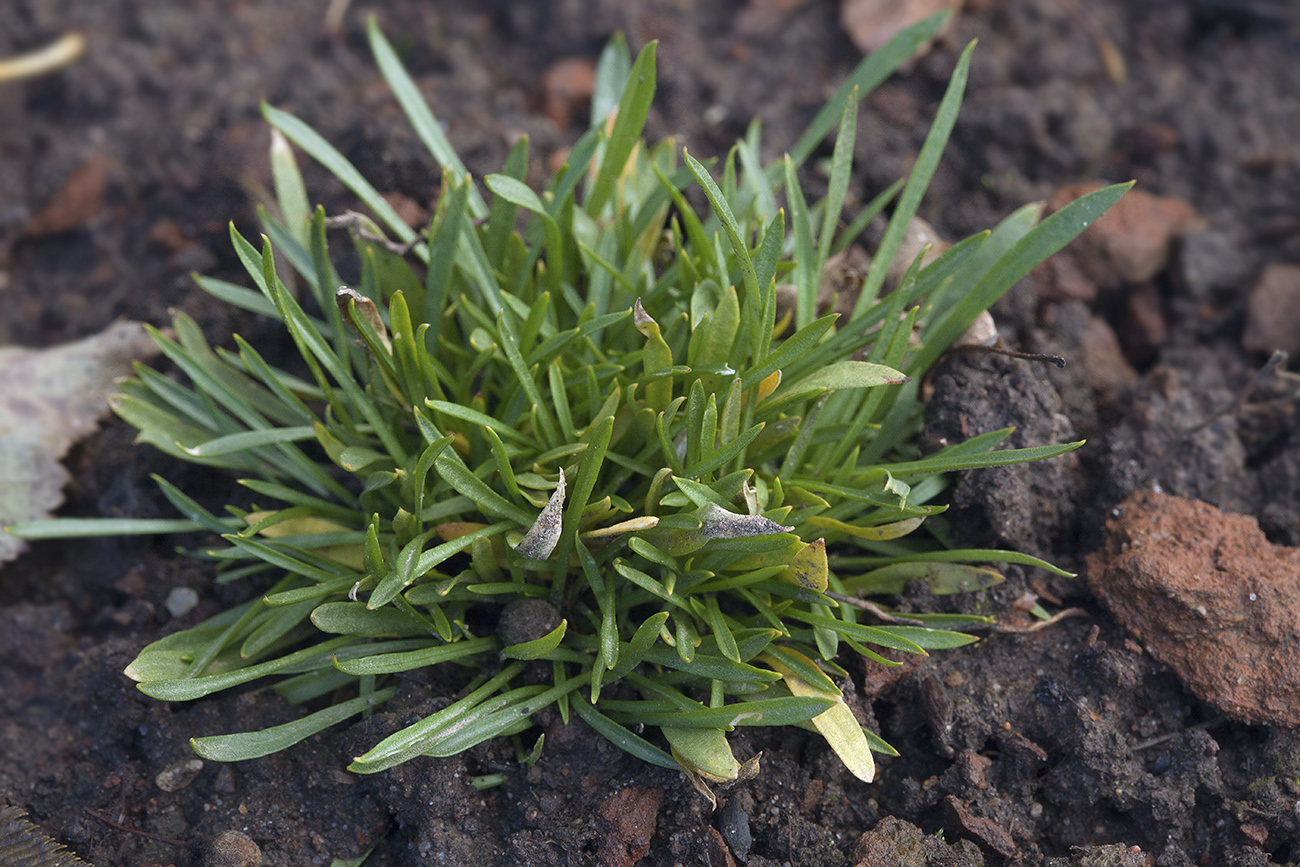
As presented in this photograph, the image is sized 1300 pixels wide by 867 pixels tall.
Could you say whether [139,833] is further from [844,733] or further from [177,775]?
[844,733]

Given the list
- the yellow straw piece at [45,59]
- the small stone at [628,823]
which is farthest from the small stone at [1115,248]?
the yellow straw piece at [45,59]

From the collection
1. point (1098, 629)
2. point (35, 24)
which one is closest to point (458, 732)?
point (1098, 629)

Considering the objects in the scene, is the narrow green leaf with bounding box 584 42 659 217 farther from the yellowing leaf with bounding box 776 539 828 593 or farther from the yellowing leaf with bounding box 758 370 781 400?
the yellowing leaf with bounding box 776 539 828 593

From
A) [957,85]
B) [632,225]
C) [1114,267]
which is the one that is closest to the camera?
[957,85]

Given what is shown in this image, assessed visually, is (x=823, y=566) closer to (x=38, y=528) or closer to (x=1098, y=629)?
(x=1098, y=629)

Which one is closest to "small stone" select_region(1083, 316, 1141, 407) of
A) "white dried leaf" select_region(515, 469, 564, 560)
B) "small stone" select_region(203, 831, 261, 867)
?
"white dried leaf" select_region(515, 469, 564, 560)

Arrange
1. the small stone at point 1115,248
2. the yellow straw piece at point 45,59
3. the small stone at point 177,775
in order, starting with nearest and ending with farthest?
1. the small stone at point 177,775
2. the small stone at point 1115,248
3. the yellow straw piece at point 45,59

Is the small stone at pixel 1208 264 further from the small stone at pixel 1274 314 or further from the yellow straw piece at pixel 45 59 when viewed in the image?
the yellow straw piece at pixel 45 59
